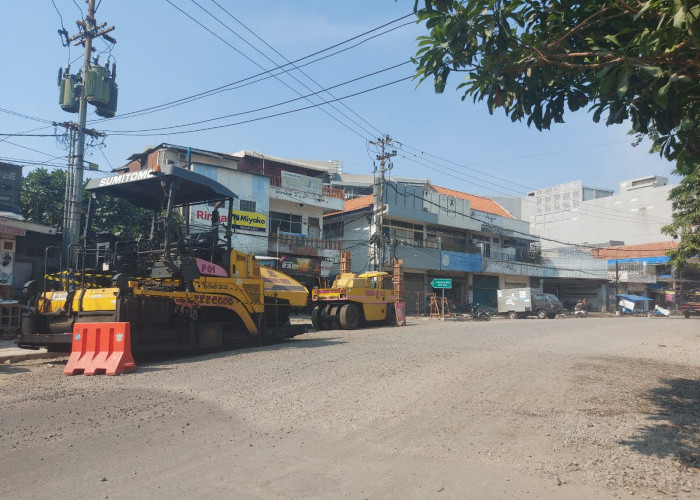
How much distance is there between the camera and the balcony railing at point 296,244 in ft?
101

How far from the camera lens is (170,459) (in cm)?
459

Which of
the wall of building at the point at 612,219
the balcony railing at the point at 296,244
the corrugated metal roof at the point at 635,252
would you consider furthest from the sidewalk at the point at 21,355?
the corrugated metal roof at the point at 635,252

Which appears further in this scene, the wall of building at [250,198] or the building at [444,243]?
the building at [444,243]

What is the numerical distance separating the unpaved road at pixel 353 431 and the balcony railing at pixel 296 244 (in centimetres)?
2132

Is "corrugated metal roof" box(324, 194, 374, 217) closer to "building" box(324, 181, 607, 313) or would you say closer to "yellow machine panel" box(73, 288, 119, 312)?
"building" box(324, 181, 607, 313)

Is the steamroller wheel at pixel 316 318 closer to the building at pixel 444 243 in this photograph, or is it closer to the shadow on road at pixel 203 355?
the shadow on road at pixel 203 355

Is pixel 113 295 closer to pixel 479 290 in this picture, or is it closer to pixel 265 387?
pixel 265 387

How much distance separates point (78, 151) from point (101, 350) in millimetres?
12143

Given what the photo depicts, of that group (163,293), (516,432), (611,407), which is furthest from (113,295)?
(611,407)

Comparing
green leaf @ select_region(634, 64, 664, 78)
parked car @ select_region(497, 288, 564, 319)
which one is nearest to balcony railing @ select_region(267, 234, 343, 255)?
parked car @ select_region(497, 288, 564, 319)

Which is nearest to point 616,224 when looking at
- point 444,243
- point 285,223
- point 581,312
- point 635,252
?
point 635,252

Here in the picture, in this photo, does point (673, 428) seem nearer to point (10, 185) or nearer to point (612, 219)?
point (10, 185)

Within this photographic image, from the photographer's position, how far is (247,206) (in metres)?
30.0

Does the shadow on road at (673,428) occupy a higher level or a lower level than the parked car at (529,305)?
lower
